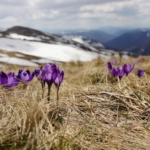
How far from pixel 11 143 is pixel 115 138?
0.75 m

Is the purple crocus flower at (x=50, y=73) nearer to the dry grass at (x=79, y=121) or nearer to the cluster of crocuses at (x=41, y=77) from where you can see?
the cluster of crocuses at (x=41, y=77)

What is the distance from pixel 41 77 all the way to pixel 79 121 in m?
0.58

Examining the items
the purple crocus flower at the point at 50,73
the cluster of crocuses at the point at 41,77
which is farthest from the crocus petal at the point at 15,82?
the purple crocus flower at the point at 50,73

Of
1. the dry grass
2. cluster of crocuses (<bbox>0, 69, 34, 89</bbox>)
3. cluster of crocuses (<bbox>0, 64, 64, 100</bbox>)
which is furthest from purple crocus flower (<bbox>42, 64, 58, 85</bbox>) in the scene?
cluster of crocuses (<bbox>0, 69, 34, 89</bbox>)

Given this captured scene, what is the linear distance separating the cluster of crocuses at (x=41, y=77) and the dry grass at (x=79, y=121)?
102mm

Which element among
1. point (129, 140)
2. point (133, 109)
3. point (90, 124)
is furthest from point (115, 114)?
point (129, 140)

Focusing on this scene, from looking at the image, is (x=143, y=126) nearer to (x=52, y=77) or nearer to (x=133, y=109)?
(x=133, y=109)

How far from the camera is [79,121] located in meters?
2.33

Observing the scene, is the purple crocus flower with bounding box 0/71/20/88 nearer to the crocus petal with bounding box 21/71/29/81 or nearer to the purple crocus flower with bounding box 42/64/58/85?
the crocus petal with bounding box 21/71/29/81

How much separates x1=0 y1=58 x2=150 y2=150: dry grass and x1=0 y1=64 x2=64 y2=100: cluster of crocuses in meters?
0.10

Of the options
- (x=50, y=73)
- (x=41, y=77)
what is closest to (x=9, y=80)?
(x=41, y=77)

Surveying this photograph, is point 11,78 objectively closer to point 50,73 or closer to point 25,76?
point 25,76

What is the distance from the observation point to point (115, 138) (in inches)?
80.5

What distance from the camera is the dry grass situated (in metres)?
1.79
